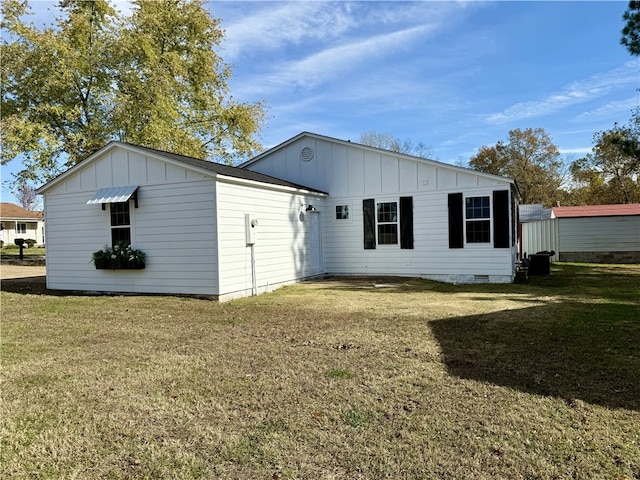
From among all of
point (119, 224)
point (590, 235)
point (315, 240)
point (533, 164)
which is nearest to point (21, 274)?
point (119, 224)

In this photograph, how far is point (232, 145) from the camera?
23188 mm

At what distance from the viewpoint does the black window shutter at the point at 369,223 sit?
492 inches

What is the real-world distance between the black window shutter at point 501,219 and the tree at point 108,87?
14614mm

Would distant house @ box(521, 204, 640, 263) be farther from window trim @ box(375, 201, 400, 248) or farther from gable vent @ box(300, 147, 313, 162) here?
gable vent @ box(300, 147, 313, 162)

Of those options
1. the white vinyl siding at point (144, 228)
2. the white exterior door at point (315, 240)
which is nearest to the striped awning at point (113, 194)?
the white vinyl siding at point (144, 228)

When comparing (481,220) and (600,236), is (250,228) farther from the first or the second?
(600,236)

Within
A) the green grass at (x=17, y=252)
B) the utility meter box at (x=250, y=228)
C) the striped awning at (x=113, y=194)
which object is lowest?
the green grass at (x=17, y=252)

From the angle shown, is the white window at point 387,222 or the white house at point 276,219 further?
the white window at point 387,222

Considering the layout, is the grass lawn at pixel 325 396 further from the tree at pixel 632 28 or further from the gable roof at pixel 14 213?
the gable roof at pixel 14 213

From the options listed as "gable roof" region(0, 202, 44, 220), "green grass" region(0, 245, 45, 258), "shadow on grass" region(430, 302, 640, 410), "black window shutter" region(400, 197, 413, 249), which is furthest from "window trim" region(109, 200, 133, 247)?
"gable roof" region(0, 202, 44, 220)

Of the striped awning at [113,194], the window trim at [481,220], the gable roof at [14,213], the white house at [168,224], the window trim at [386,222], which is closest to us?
the white house at [168,224]

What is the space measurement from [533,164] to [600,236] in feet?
56.5

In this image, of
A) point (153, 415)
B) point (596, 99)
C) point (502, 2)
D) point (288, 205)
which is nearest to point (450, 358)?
point (153, 415)

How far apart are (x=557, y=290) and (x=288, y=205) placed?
266 inches
